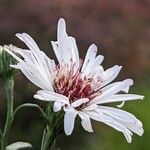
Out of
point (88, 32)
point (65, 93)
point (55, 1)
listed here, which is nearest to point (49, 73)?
point (65, 93)

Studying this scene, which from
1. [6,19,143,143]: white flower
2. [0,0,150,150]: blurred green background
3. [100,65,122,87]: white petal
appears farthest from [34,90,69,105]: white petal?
[0,0,150,150]: blurred green background

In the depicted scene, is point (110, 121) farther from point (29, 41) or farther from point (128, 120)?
point (29, 41)

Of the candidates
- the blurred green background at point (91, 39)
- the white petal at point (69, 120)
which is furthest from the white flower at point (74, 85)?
the blurred green background at point (91, 39)

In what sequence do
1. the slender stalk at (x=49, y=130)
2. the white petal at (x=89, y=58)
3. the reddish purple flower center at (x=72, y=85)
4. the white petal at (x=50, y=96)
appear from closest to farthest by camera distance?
the white petal at (x=50, y=96) < the slender stalk at (x=49, y=130) < the reddish purple flower center at (x=72, y=85) < the white petal at (x=89, y=58)

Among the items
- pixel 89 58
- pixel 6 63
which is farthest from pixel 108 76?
pixel 6 63

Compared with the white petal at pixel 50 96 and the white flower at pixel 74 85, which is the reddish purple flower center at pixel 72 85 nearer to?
the white flower at pixel 74 85

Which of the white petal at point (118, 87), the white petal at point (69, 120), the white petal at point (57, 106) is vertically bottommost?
the white petal at point (69, 120)
